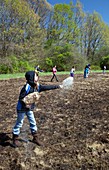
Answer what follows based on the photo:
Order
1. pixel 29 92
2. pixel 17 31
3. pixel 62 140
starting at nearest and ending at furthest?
1. pixel 29 92
2. pixel 62 140
3. pixel 17 31

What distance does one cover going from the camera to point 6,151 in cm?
518

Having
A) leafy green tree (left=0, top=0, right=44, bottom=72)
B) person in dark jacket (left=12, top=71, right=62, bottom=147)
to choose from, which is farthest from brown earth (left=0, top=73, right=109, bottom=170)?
leafy green tree (left=0, top=0, right=44, bottom=72)

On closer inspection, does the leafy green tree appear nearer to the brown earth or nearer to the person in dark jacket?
the brown earth

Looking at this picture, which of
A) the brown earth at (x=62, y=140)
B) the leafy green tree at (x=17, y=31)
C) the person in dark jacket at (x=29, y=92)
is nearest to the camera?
the brown earth at (x=62, y=140)

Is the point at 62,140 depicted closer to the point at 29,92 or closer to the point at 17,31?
the point at 29,92

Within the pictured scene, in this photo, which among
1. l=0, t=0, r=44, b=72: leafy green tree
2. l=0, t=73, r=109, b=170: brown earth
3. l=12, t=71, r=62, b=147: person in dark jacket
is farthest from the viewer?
l=0, t=0, r=44, b=72: leafy green tree

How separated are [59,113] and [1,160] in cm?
374

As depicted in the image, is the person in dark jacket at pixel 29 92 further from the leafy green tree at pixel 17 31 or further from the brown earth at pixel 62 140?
the leafy green tree at pixel 17 31

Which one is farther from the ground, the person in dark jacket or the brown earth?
the person in dark jacket

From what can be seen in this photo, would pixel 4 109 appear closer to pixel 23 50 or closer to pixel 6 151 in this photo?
pixel 6 151

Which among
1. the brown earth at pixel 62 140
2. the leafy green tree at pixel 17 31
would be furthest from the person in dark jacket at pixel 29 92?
the leafy green tree at pixel 17 31

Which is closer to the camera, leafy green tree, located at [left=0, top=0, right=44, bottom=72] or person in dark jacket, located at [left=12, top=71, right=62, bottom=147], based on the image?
person in dark jacket, located at [left=12, top=71, right=62, bottom=147]

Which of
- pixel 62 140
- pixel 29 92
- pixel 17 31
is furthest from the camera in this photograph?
pixel 17 31

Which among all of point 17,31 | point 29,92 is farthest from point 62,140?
point 17,31
